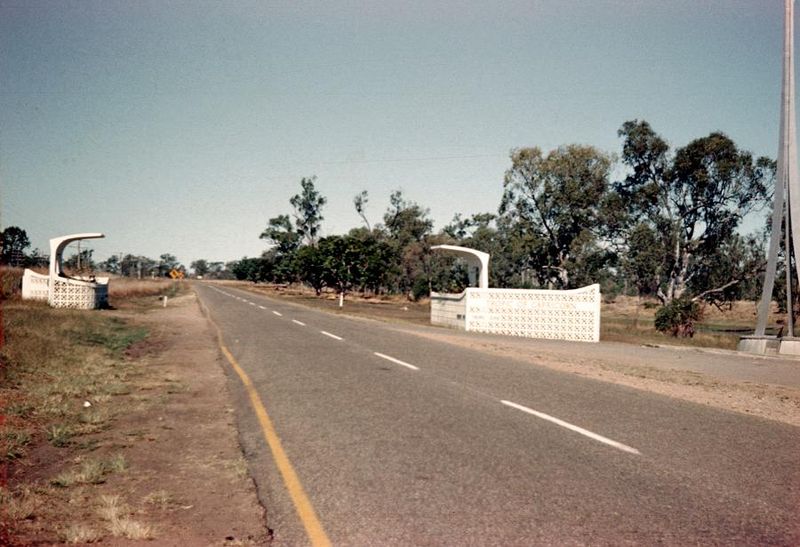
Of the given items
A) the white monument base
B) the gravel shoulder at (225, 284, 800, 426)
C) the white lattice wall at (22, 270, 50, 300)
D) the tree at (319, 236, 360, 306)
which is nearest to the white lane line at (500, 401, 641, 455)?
the gravel shoulder at (225, 284, 800, 426)

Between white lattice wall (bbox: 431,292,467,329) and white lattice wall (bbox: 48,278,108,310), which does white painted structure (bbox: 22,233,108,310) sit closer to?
white lattice wall (bbox: 48,278,108,310)

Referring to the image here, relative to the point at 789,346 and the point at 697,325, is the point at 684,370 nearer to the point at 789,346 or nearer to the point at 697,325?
the point at 789,346

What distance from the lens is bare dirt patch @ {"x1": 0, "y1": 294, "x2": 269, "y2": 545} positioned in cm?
406

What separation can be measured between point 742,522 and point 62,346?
15.0 m

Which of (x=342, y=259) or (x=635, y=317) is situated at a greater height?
(x=342, y=259)

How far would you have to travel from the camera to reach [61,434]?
672 cm

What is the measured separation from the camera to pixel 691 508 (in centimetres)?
454

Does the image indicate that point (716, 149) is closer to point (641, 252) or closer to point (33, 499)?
point (641, 252)

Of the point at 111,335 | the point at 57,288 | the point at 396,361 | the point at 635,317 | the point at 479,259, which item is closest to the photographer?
the point at 396,361

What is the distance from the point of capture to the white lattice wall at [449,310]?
26.9 metres

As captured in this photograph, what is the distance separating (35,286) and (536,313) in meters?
26.6

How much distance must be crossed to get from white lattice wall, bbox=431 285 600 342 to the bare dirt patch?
17.5 meters

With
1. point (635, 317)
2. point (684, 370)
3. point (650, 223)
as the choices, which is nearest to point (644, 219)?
point (650, 223)

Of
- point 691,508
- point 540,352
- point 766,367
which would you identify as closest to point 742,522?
point 691,508
